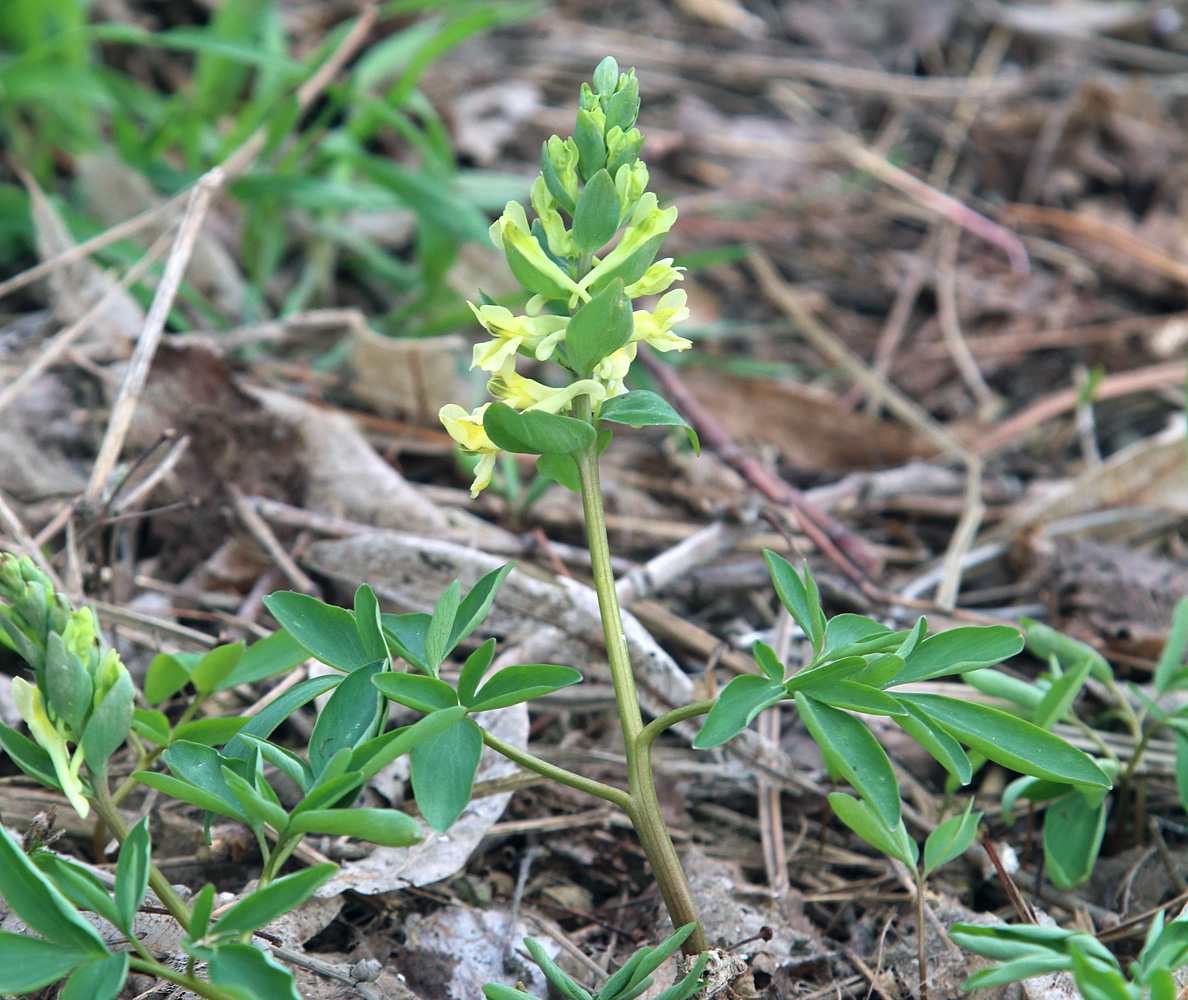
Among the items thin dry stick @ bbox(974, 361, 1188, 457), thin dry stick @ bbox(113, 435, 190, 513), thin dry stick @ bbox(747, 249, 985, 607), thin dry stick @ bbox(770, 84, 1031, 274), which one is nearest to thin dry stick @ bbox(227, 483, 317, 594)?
thin dry stick @ bbox(113, 435, 190, 513)

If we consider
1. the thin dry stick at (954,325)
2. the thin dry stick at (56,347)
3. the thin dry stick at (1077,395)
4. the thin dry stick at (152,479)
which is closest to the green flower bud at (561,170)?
the thin dry stick at (152,479)

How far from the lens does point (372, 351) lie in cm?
246

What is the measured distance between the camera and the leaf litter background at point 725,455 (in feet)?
4.86

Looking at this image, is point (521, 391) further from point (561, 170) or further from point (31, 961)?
point (31, 961)

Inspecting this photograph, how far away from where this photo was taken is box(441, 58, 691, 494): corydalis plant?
3.45 ft

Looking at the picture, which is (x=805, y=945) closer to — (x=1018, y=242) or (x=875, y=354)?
(x=875, y=354)

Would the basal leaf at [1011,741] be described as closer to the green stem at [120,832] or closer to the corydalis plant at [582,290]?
the corydalis plant at [582,290]

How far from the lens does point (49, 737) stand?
99 cm

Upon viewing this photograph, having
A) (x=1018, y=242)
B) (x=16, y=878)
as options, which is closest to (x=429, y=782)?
(x=16, y=878)

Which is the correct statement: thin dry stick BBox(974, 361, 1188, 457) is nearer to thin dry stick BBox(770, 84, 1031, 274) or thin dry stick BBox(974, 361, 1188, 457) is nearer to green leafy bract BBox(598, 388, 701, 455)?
thin dry stick BBox(770, 84, 1031, 274)

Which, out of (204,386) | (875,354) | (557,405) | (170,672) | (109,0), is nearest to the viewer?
(557,405)

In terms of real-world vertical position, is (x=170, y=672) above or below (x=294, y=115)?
below

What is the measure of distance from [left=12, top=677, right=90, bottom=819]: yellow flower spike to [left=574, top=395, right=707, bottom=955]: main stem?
1.96 ft

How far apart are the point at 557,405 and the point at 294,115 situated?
1.95 m
